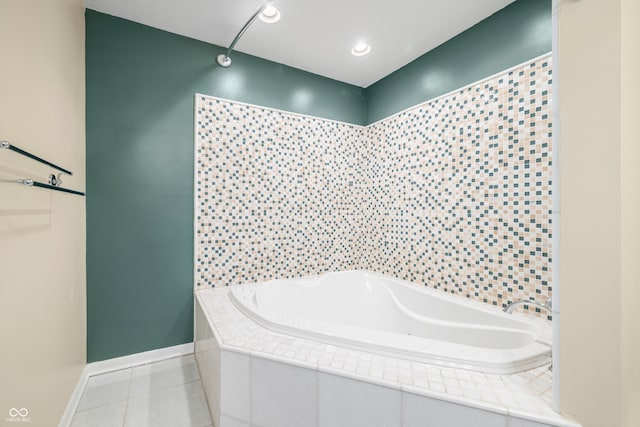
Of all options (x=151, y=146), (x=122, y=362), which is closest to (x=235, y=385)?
(x=122, y=362)

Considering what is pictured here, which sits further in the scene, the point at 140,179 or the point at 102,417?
the point at 140,179

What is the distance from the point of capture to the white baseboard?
155 cm

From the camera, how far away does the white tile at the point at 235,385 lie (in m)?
1.18

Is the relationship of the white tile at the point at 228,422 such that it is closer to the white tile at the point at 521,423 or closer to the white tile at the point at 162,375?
the white tile at the point at 162,375

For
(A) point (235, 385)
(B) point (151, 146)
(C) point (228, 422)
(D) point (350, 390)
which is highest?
(B) point (151, 146)

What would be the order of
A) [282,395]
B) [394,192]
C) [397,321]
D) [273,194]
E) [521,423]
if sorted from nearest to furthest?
[521,423]
[282,395]
[397,321]
[273,194]
[394,192]

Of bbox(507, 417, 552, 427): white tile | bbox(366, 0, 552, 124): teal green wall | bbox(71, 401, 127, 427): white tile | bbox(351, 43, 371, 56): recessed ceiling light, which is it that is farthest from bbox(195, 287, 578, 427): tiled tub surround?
bbox(351, 43, 371, 56): recessed ceiling light

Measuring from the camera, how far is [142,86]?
1.96 m

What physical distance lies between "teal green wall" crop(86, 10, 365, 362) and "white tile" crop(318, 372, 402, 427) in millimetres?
1487

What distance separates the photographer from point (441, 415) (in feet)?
2.94

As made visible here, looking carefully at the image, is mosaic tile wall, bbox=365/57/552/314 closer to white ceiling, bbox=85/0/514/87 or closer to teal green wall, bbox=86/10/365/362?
white ceiling, bbox=85/0/514/87

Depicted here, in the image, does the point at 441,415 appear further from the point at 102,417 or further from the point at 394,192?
the point at 394,192

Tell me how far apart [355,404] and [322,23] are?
89.8 inches

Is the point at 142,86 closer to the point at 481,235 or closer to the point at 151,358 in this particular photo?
the point at 151,358
